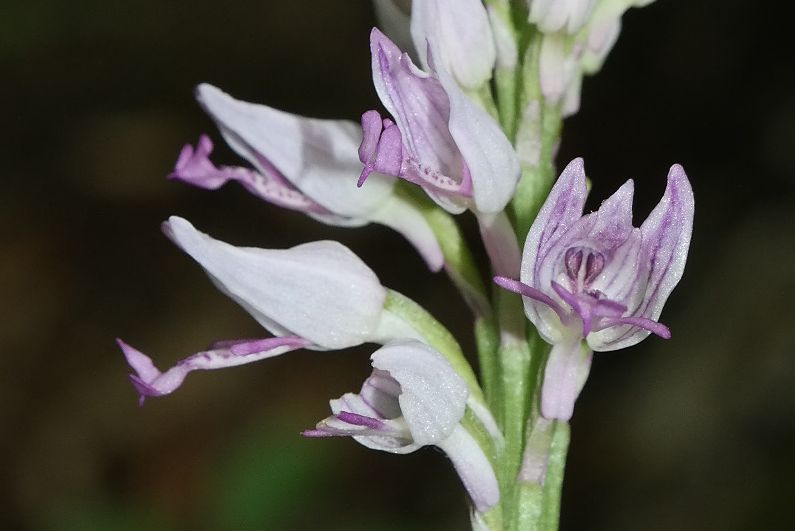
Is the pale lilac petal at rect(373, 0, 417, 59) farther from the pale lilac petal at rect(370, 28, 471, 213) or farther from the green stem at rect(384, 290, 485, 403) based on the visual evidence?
the green stem at rect(384, 290, 485, 403)

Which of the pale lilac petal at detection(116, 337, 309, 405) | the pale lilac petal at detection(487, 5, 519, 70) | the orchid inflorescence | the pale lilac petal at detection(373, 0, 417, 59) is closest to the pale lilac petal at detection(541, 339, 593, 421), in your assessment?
the orchid inflorescence

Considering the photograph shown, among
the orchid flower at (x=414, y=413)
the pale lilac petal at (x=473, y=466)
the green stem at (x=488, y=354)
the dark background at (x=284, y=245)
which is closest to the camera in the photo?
the orchid flower at (x=414, y=413)

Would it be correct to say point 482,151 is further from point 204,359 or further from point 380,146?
point 204,359

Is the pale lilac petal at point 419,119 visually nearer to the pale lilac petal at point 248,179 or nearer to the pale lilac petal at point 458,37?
the pale lilac petal at point 458,37

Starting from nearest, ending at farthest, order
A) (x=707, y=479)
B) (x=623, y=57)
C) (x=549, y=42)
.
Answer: (x=549, y=42) → (x=707, y=479) → (x=623, y=57)

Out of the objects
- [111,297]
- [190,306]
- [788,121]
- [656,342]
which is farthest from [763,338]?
[111,297]

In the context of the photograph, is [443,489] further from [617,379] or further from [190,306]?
[190,306]

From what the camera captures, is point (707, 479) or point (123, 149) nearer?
point (707, 479)

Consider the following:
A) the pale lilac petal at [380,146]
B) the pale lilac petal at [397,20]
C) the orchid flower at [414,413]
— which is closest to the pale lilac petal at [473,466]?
the orchid flower at [414,413]
